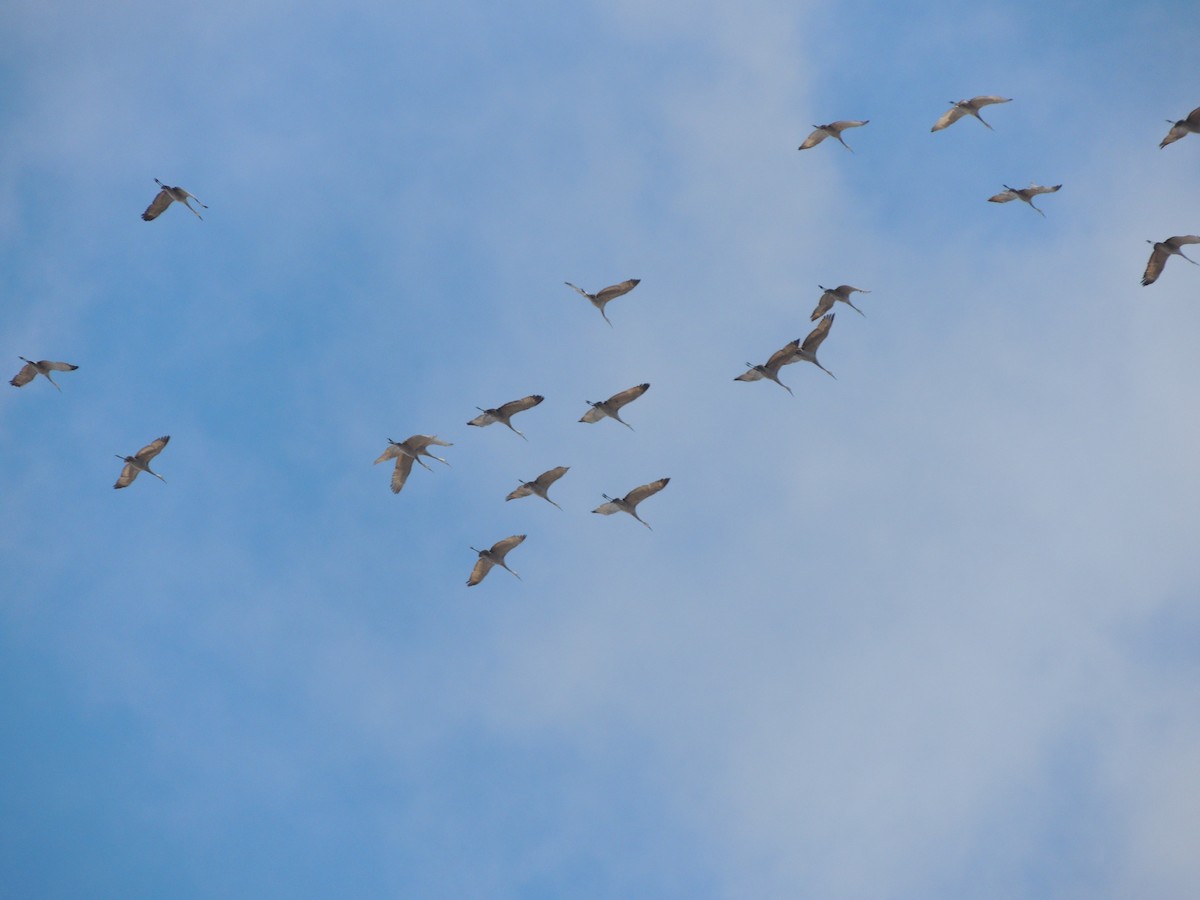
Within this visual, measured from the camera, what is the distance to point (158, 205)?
186 ft

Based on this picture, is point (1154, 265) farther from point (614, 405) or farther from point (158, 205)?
point (158, 205)

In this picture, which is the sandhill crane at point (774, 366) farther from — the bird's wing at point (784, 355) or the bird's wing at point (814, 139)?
the bird's wing at point (814, 139)

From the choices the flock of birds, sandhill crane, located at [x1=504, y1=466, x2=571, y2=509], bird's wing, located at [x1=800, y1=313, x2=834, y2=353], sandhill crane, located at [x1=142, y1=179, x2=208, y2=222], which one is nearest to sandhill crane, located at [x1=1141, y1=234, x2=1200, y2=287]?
the flock of birds

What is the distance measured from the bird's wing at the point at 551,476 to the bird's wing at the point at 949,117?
69.7ft

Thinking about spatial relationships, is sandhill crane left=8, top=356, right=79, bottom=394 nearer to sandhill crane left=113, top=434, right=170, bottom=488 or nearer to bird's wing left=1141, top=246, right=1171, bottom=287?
sandhill crane left=113, top=434, right=170, bottom=488

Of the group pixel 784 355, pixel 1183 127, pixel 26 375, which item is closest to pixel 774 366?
pixel 784 355

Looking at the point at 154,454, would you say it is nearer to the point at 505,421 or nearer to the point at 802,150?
the point at 505,421

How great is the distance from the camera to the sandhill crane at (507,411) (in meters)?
51.6

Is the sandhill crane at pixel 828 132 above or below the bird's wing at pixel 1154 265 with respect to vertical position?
above

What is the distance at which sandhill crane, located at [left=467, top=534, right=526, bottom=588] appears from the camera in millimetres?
52938

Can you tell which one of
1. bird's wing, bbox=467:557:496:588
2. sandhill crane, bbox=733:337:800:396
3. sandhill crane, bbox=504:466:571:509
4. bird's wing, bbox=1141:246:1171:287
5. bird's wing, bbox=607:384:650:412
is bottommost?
bird's wing, bbox=467:557:496:588

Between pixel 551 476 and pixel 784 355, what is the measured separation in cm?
991

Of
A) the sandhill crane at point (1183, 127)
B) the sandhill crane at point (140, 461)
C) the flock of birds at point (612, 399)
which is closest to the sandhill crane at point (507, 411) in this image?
the flock of birds at point (612, 399)

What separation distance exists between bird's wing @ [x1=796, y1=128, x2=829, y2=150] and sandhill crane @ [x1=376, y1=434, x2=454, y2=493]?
19.6 meters
